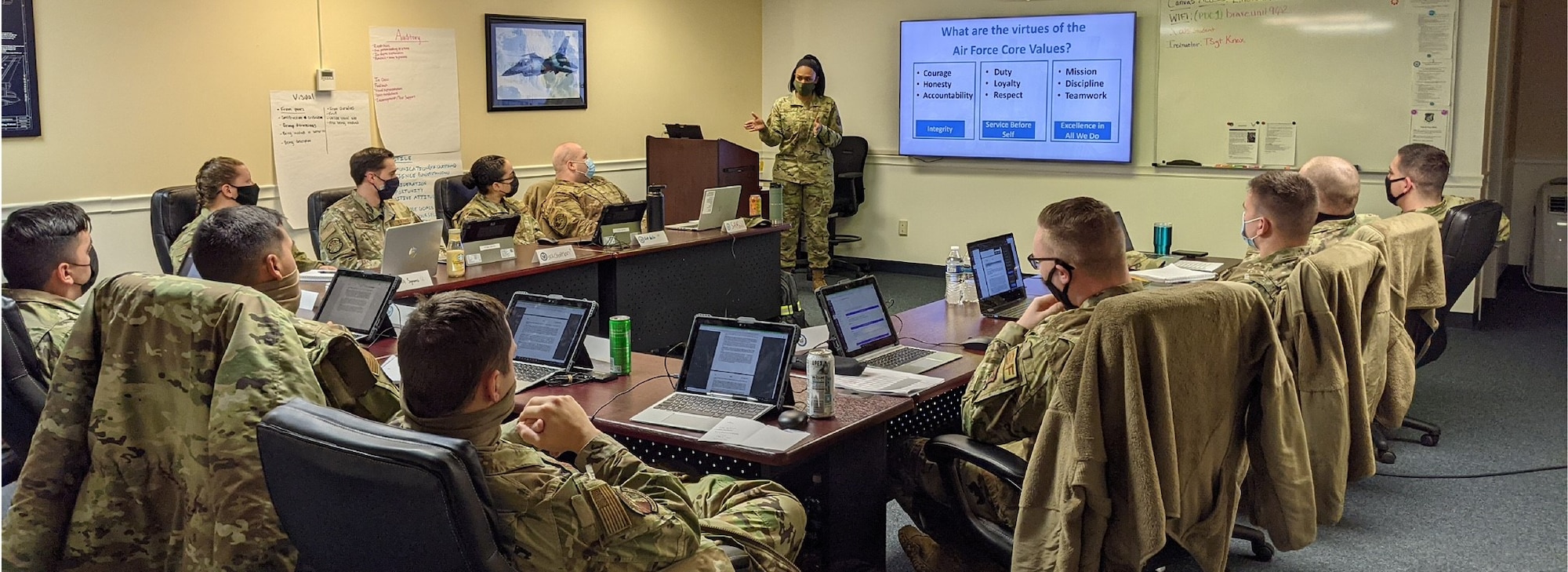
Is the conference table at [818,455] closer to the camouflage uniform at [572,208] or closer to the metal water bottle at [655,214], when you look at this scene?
the metal water bottle at [655,214]

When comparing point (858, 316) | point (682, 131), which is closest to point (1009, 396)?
point (858, 316)

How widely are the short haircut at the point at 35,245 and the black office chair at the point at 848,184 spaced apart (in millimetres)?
5636

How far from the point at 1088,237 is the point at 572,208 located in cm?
385

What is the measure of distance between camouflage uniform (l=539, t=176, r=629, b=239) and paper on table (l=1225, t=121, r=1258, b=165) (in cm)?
361

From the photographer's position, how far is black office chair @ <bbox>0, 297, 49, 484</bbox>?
2793 mm

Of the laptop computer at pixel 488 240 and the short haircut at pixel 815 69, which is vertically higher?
the short haircut at pixel 815 69

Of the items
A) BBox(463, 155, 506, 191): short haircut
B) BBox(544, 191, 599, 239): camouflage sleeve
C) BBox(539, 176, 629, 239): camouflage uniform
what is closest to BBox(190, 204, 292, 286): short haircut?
BBox(463, 155, 506, 191): short haircut

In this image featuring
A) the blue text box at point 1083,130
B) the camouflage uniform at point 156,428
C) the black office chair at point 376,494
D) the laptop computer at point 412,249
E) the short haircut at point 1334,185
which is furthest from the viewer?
the blue text box at point 1083,130

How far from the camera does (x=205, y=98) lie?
5961 millimetres

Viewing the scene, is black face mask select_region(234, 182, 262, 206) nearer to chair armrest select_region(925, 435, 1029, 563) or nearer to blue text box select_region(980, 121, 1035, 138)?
chair armrest select_region(925, 435, 1029, 563)

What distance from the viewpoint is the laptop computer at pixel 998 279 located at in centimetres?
411

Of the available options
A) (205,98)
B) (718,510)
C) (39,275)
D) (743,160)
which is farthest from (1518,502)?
(205,98)

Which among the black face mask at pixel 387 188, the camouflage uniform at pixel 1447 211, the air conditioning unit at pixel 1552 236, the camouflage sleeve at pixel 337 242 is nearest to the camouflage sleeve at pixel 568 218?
the black face mask at pixel 387 188

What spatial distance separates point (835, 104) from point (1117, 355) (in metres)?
6.43
